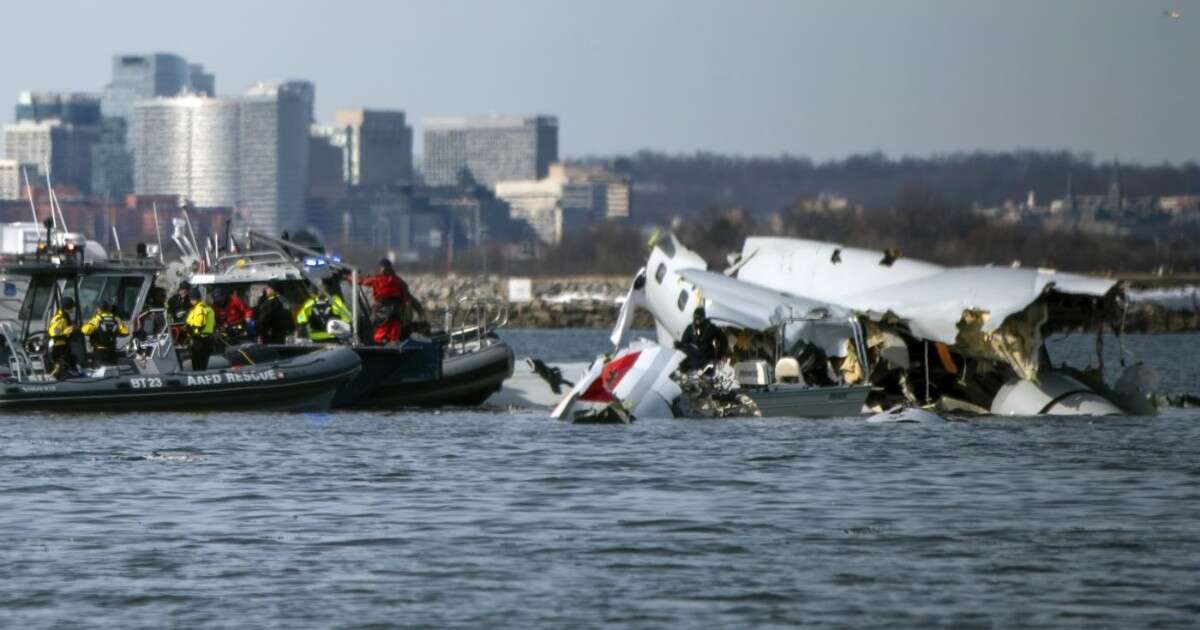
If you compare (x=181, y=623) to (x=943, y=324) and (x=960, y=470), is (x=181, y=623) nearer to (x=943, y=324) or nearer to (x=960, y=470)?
(x=960, y=470)

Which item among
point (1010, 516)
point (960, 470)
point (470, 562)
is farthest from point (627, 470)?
point (470, 562)

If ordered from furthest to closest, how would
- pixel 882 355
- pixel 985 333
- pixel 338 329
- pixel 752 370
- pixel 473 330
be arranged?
pixel 473 330
pixel 338 329
pixel 882 355
pixel 985 333
pixel 752 370

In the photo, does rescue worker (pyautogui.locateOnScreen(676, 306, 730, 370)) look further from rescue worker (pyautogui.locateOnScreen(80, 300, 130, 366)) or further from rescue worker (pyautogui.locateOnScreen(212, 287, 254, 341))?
rescue worker (pyautogui.locateOnScreen(80, 300, 130, 366))

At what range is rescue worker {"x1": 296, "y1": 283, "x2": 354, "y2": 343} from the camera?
34.3 m

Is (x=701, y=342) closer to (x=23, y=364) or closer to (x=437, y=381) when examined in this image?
(x=437, y=381)

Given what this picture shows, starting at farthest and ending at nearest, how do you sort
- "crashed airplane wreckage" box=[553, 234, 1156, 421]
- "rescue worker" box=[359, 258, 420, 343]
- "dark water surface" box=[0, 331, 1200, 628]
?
"rescue worker" box=[359, 258, 420, 343] < "crashed airplane wreckage" box=[553, 234, 1156, 421] < "dark water surface" box=[0, 331, 1200, 628]

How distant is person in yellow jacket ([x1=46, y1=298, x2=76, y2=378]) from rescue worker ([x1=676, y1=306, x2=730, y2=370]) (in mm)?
8920

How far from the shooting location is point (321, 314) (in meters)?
34.7

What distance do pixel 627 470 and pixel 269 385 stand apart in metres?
7.82

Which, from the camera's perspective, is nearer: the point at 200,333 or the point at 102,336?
the point at 102,336

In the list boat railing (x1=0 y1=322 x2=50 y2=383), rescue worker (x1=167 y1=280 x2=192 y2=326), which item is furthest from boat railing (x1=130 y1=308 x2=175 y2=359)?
boat railing (x1=0 y1=322 x2=50 y2=383)

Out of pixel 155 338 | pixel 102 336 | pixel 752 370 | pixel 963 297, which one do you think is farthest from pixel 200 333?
pixel 963 297

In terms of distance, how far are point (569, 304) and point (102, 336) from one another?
3446 inches

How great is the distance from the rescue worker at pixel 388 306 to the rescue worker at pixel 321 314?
0.53 m
